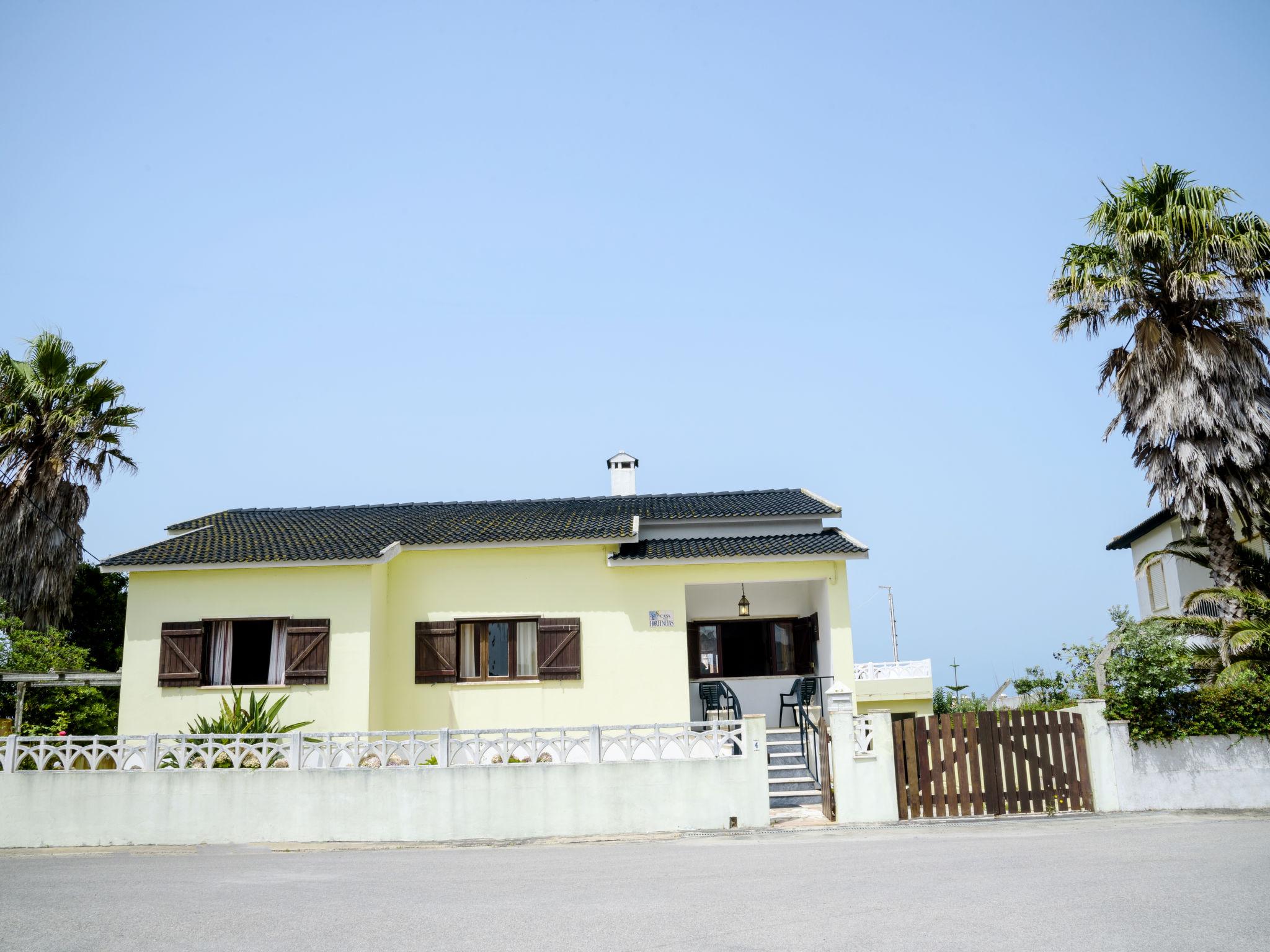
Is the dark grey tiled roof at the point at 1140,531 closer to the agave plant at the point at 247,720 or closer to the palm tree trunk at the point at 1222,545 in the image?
the palm tree trunk at the point at 1222,545

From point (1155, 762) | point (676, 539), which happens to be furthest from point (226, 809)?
point (1155, 762)

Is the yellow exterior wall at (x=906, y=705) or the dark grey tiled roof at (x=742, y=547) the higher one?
the dark grey tiled roof at (x=742, y=547)

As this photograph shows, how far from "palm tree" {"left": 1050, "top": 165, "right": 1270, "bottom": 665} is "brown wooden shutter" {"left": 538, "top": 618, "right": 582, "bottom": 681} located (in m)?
10.1

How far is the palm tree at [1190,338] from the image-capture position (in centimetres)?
1595

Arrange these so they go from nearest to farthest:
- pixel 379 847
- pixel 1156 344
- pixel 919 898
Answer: pixel 919 898, pixel 379 847, pixel 1156 344

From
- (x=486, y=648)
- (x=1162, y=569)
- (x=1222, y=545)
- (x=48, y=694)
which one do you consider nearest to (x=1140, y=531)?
(x=1162, y=569)

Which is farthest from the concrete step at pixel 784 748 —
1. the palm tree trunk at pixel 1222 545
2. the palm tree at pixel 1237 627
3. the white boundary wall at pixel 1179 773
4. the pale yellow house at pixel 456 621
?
the palm tree trunk at pixel 1222 545

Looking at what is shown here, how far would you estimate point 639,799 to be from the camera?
43.4 ft

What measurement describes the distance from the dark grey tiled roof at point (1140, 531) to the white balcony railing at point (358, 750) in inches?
509

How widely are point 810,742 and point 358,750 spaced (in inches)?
263

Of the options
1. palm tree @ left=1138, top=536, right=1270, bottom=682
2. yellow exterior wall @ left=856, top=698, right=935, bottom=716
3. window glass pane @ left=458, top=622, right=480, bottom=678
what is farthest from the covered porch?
yellow exterior wall @ left=856, top=698, right=935, bottom=716

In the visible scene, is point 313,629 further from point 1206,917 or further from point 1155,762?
point 1206,917

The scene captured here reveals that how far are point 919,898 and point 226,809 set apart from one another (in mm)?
9649

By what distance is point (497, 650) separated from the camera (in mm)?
18438
